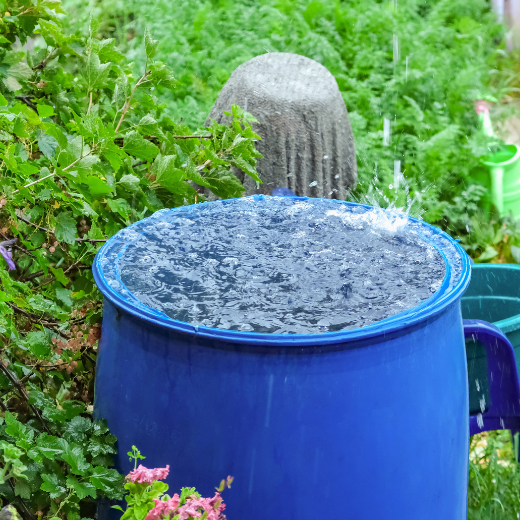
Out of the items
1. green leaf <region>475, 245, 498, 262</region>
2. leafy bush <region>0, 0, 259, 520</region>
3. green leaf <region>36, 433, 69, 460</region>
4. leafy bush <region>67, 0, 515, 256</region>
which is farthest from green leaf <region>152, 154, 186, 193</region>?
green leaf <region>475, 245, 498, 262</region>

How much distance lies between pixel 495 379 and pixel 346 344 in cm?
62

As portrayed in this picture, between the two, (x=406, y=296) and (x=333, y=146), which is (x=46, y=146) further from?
(x=333, y=146)

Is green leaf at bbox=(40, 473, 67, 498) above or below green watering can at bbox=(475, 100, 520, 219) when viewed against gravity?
above

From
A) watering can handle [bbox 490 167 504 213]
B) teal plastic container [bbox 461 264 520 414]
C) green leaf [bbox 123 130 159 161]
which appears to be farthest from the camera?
watering can handle [bbox 490 167 504 213]

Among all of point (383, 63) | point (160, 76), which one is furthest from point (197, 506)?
point (383, 63)

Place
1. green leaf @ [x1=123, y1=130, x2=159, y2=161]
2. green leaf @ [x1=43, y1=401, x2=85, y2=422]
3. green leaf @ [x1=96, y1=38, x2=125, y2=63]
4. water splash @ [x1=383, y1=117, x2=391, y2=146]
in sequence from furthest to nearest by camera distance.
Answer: water splash @ [x1=383, y1=117, x2=391, y2=146] < green leaf @ [x1=96, y1=38, x2=125, y2=63] < green leaf @ [x1=123, y1=130, x2=159, y2=161] < green leaf @ [x1=43, y1=401, x2=85, y2=422]

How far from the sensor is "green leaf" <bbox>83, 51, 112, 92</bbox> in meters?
1.82

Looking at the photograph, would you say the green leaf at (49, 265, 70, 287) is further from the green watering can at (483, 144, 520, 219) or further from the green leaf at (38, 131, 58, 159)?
the green watering can at (483, 144, 520, 219)

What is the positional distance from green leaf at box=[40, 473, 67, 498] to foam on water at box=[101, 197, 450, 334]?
0.40m

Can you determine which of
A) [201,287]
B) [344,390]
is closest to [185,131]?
[201,287]

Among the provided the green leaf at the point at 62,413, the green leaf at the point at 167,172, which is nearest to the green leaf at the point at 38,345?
the green leaf at the point at 62,413

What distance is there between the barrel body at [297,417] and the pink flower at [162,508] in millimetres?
128

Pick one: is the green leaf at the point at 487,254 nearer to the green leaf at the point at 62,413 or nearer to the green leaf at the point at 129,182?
the green leaf at the point at 129,182

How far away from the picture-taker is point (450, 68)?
4723mm
